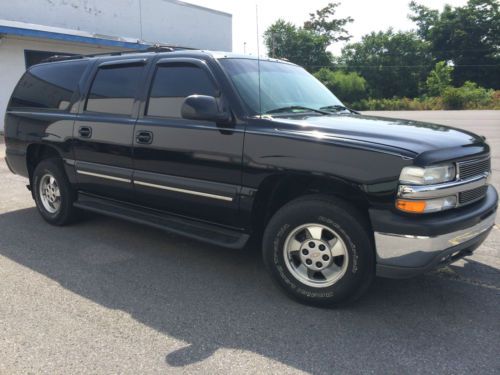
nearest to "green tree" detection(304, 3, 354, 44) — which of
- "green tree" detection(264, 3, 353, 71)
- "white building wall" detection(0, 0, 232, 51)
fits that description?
"green tree" detection(264, 3, 353, 71)

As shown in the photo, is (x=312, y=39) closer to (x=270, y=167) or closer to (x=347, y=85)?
(x=347, y=85)

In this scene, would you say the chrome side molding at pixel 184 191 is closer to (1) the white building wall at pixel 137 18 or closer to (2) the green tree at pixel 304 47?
(1) the white building wall at pixel 137 18

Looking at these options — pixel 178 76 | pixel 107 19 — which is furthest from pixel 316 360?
pixel 107 19

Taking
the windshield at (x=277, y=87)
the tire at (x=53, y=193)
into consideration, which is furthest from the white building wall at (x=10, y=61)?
the windshield at (x=277, y=87)

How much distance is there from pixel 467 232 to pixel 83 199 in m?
3.89

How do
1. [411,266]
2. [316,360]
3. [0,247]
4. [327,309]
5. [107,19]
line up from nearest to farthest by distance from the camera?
[316,360] → [411,266] → [327,309] → [0,247] → [107,19]

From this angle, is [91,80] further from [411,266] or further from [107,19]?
[107,19]

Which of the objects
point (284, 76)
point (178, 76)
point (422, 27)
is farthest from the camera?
point (422, 27)

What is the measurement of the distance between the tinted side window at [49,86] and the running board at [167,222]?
1120 mm

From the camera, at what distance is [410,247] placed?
10.2 feet

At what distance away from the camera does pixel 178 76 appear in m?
4.32

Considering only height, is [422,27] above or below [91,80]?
above

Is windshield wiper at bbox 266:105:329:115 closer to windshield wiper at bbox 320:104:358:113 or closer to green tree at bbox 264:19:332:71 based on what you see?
windshield wiper at bbox 320:104:358:113

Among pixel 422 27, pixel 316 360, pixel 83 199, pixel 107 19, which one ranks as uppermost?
pixel 422 27
